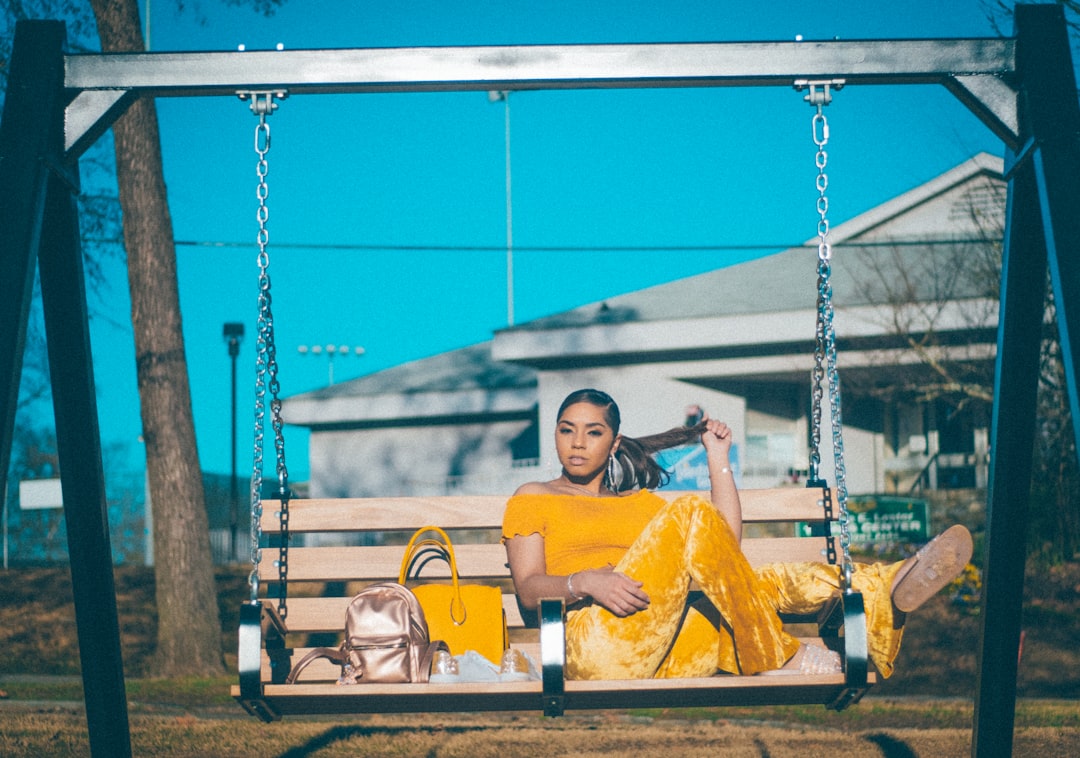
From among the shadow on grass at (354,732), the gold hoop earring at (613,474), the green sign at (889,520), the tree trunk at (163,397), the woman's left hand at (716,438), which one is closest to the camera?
the woman's left hand at (716,438)

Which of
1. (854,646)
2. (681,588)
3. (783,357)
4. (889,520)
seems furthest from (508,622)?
(783,357)

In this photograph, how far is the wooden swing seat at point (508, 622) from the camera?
9.86 ft

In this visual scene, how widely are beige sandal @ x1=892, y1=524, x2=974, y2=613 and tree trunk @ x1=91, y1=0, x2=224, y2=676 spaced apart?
5.97 m

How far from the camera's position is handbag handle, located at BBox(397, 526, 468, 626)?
142 inches

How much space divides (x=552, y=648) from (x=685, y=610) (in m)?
0.68

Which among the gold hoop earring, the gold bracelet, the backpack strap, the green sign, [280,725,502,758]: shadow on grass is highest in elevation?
the gold hoop earring

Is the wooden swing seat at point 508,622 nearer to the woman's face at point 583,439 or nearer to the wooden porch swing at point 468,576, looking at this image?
the wooden porch swing at point 468,576

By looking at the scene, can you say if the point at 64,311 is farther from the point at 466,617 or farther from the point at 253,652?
the point at 466,617

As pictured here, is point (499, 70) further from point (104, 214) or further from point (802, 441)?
point (802, 441)

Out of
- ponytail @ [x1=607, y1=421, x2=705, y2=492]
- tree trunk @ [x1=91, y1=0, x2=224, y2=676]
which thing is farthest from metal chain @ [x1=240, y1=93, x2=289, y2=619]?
tree trunk @ [x1=91, y1=0, x2=224, y2=676]

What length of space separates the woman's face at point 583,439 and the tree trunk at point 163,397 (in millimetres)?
4901

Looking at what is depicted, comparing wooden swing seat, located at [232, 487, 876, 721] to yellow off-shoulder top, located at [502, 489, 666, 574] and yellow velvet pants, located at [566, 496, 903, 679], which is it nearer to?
yellow velvet pants, located at [566, 496, 903, 679]

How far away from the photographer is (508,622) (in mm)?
4035

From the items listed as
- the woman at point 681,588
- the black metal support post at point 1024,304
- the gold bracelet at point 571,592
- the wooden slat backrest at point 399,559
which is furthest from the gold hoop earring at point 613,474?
the black metal support post at point 1024,304
